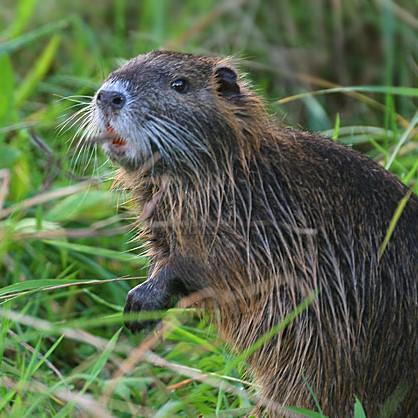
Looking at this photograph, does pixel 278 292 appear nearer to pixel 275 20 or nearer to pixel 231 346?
pixel 231 346

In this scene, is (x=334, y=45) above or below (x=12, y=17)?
below

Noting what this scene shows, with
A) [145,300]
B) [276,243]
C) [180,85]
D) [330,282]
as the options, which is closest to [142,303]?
[145,300]

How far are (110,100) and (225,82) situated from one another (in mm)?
456

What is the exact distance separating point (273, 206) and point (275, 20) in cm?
358

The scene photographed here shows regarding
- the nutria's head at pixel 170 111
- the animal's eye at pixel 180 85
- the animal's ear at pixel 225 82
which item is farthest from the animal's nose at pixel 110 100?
the animal's ear at pixel 225 82

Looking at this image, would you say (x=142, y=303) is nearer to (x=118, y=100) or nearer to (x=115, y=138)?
(x=115, y=138)

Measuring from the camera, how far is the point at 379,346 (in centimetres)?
389

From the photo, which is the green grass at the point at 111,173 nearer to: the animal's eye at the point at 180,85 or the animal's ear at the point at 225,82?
the animal's eye at the point at 180,85

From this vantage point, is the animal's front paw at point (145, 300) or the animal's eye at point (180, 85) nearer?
the animal's front paw at point (145, 300)

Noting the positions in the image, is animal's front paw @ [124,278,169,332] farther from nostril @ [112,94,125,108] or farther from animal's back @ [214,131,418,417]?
nostril @ [112,94,125,108]

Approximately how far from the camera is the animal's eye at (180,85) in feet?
13.4

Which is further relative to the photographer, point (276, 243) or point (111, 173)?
point (111, 173)

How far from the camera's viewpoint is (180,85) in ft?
13.5

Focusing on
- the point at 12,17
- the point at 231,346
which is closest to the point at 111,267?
the point at 231,346
